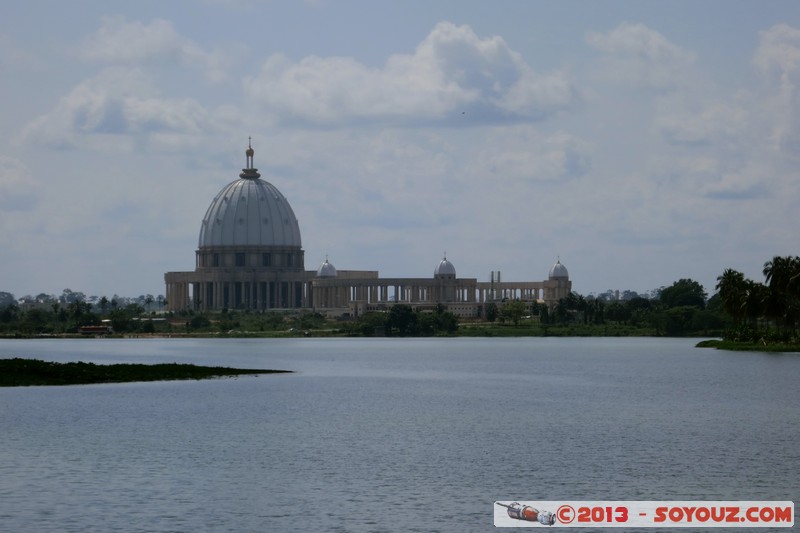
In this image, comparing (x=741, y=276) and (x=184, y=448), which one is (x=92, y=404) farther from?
(x=741, y=276)

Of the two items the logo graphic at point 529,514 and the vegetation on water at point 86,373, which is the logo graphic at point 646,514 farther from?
the vegetation on water at point 86,373


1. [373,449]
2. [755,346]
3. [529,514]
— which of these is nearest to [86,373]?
[373,449]

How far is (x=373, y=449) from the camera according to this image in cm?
5512

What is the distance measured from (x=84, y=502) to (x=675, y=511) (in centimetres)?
1709

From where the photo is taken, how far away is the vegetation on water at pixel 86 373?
93625 mm

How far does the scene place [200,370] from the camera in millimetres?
105875

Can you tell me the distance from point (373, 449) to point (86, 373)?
4689 centimetres

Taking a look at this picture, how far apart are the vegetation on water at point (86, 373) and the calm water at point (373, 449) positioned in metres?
3.45

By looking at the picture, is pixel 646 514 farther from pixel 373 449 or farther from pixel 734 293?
pixel 734 293

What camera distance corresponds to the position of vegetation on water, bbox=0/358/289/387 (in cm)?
9362

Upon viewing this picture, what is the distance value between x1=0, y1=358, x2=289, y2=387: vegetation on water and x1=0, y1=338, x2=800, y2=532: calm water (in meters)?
3.45

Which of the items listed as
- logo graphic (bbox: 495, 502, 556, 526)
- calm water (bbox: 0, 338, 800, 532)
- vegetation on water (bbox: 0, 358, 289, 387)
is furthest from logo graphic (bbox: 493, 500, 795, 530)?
vegetation on water (bbox: 0, 358, 289, 387)

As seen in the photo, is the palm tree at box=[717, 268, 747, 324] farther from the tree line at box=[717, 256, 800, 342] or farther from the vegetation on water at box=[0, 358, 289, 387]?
the vegetation on water at box=[0, 358, 289, 387]

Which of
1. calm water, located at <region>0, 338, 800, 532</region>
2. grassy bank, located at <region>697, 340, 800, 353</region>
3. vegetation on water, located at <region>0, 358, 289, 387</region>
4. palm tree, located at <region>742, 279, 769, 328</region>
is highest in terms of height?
palm tree, located at <region>742, 279, 769, 328</region>
